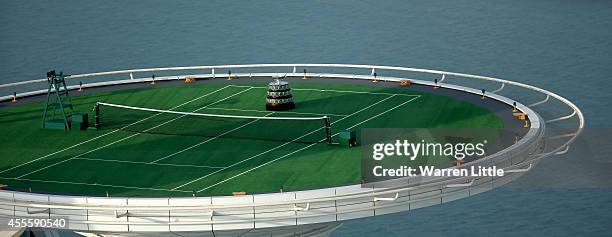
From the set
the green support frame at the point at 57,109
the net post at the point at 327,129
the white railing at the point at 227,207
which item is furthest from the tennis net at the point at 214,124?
the white railing at the point at 227,207

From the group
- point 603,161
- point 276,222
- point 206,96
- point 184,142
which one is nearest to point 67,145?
point 184,142

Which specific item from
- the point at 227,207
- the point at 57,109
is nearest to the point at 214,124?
the point at 57,109

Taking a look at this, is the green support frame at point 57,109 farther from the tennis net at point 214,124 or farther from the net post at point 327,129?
the net post at point 327,129

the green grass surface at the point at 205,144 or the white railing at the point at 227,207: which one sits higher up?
the green grass surface at the point at 205,144

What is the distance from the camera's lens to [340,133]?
5609 cm

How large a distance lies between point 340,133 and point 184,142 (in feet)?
20.4

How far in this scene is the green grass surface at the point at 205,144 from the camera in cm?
5206

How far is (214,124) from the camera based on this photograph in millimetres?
60562

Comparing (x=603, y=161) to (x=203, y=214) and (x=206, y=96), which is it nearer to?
(x=206, y=96)

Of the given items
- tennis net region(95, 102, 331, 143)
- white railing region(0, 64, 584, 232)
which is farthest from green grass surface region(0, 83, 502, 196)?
white railing region(0, 64, 584, 232)

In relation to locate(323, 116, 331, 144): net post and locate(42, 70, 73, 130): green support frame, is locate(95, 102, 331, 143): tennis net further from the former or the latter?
locate(42, 70, 73, 130): green support frame

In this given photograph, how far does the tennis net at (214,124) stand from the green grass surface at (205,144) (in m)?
0.05

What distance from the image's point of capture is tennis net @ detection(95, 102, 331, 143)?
58.5 meters

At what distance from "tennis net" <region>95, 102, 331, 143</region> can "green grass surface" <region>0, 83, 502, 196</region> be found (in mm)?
53
